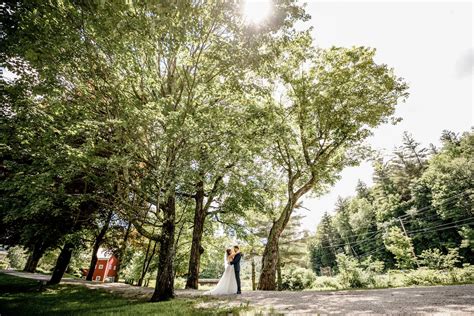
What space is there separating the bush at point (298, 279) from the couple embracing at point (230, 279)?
11826 mm

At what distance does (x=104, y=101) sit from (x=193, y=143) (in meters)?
3.97

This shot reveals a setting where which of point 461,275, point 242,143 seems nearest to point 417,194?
point 461,275

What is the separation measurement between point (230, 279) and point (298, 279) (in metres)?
12.8

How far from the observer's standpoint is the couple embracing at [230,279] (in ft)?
36.6

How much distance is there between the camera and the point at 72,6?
5680mm

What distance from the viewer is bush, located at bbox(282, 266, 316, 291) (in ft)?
67.9

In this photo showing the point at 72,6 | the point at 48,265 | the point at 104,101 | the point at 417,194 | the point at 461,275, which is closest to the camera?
the point at 72,6

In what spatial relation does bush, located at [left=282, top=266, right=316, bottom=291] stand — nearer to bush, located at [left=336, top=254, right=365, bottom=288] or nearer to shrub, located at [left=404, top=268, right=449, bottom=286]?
bush, located at [left=336, top=254, right=365, bottom=288]

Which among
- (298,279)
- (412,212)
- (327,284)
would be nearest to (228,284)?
(327,284)

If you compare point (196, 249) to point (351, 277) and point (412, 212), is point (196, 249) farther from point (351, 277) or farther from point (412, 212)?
point (412, 212)

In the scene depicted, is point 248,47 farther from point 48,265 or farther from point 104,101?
point 48,265

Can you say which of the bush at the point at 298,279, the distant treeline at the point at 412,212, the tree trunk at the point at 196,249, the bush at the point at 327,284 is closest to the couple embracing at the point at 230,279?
the tree trunk at the point at 196,249

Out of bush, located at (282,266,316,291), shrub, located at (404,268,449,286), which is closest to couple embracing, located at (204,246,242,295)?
shrub, located at (404,268,449,286)

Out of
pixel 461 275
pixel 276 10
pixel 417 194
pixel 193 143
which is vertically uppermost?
pixel 417 194
